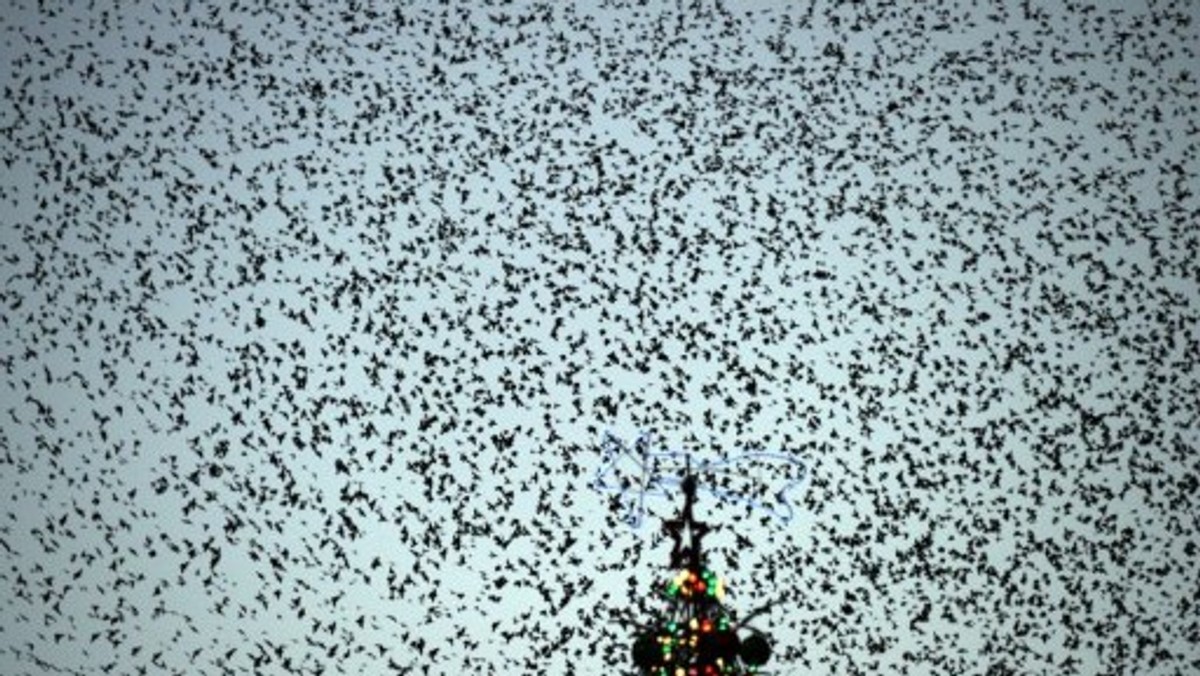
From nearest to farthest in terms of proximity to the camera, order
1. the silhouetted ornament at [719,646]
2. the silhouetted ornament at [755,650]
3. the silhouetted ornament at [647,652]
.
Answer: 1. the silhouetted ornament at [719,646]
2. the silhouetted ornament at [755,650]
3. the silhouetted ornament at [647,652]

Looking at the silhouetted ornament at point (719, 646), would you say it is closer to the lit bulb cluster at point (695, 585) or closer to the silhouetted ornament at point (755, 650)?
the silhouetted ornament at point (755, 650)

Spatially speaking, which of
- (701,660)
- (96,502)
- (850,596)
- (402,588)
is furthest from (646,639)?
(96,502)

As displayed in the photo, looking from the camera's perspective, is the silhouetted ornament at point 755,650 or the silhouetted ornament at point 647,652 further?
the silhouetted ornament at point 647,652

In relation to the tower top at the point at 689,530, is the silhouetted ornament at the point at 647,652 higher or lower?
lower

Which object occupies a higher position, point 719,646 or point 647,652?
point 647,652

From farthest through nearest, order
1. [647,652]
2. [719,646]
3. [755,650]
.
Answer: [647,652] < [755,650] < [719,646]

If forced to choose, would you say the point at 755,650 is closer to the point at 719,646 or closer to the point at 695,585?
the point at 719,646

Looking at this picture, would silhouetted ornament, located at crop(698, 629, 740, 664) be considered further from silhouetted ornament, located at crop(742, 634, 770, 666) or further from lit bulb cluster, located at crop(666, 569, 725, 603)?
lit bulb cluster, located at crop(666, 569, 725, 603)

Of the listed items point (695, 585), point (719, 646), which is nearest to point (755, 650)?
point (719, 646)

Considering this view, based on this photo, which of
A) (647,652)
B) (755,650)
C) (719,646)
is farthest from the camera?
(647,652)
